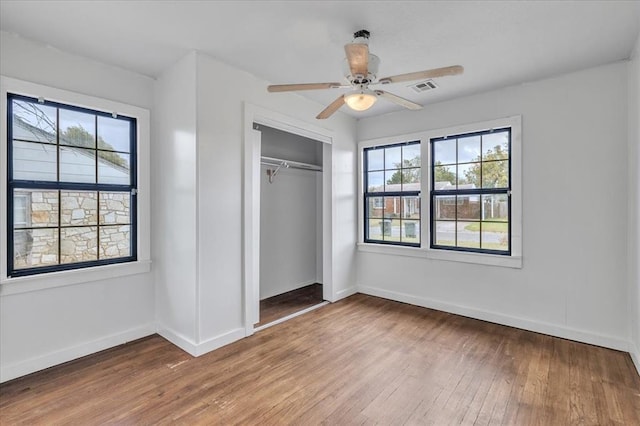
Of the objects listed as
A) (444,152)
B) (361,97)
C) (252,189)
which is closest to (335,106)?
(361,97)

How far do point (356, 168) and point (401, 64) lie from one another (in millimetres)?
1992

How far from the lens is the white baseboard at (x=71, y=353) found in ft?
8.05

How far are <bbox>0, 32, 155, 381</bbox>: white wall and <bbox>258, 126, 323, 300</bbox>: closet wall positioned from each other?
1.68m

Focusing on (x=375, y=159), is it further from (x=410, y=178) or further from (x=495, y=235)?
(x=495, y=235)

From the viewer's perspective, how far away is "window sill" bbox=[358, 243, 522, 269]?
350cm

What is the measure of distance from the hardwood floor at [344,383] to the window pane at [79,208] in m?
1.23

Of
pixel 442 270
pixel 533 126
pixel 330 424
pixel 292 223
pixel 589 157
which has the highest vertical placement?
pixel 533 126

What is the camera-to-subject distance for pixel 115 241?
312cm

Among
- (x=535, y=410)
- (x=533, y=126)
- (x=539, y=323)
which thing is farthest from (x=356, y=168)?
(x=535, y=410)

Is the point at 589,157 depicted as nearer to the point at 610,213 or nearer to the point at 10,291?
the point at 610,213

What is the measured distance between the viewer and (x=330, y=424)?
1942 millimetres

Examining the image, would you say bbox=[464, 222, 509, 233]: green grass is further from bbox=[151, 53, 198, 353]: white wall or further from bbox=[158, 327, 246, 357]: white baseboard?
bbox=[151, 53, 198, 353]: white wall

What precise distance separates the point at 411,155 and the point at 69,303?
411 centimetres

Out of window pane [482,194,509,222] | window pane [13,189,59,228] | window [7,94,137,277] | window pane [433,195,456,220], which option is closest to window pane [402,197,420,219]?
window pane [433,195,456,220]
